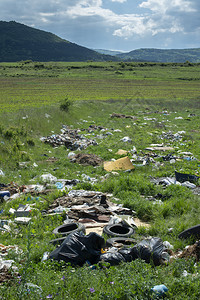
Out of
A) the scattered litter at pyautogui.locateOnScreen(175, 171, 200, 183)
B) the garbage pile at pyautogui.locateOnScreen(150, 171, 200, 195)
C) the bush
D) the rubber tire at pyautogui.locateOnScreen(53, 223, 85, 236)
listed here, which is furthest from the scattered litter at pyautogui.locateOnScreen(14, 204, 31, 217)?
the bush

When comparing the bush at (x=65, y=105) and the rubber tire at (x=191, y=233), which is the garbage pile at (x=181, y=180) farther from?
the bush at (x=65, y=105)

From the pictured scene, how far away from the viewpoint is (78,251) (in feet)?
12.8

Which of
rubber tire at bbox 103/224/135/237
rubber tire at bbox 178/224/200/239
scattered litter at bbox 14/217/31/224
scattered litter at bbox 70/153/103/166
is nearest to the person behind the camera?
rubber tire at bbox 178/224/200/239

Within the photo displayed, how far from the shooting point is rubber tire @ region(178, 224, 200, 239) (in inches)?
180

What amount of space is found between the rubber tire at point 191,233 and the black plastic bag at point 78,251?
1576 mm

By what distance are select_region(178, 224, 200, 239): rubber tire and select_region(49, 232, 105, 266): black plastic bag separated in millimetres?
1576

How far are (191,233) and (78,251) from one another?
6.61ft

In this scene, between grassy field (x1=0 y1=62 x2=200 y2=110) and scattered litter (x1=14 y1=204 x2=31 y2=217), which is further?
grassy field (x1=0 y1=62 x2=200 y2=110)

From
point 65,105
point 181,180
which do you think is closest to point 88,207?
point 181,180

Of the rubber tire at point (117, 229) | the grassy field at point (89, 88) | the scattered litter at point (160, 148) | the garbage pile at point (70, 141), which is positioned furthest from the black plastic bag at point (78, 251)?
the grassy field at point (89, 88)

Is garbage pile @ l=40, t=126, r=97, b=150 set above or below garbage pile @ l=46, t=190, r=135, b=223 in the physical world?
above

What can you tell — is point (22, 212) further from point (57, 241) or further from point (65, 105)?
point (65, 105)

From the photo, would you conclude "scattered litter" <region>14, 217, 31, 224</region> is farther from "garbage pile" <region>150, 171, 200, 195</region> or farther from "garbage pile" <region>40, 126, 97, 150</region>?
"garbage pile" <region>40, 126, 97, 150</region>

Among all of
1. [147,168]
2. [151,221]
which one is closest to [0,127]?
[147,168]
